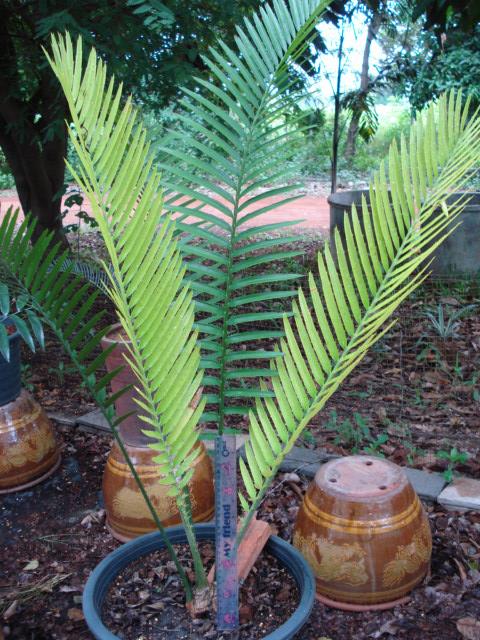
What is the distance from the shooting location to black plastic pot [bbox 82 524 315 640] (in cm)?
123

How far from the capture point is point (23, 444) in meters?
2.31

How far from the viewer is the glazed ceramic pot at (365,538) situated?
1.60m

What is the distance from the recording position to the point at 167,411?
1.18m

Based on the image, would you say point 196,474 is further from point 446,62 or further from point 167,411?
point 446,62

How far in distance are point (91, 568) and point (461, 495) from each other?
1140mm

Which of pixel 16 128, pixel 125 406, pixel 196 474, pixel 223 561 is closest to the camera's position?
pixel 223 561

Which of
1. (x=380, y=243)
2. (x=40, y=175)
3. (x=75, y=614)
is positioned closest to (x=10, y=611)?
(x=75, y=614)

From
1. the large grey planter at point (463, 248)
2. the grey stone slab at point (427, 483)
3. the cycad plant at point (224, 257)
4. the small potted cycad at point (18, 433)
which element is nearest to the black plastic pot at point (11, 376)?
the small potted cycad at point (18, 433)

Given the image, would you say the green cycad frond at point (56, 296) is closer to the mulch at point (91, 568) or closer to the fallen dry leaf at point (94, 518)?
the mulch at point (91, 568)

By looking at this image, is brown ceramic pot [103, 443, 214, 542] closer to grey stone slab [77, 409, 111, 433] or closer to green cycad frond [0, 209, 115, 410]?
green cycad frond [0, 209, 115, 410]

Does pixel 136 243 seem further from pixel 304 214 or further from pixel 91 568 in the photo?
pixel 304 214

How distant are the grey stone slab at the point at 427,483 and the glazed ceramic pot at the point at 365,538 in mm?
414

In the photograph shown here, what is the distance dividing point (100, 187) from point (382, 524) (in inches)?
40.6

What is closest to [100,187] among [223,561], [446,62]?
[223,561]
